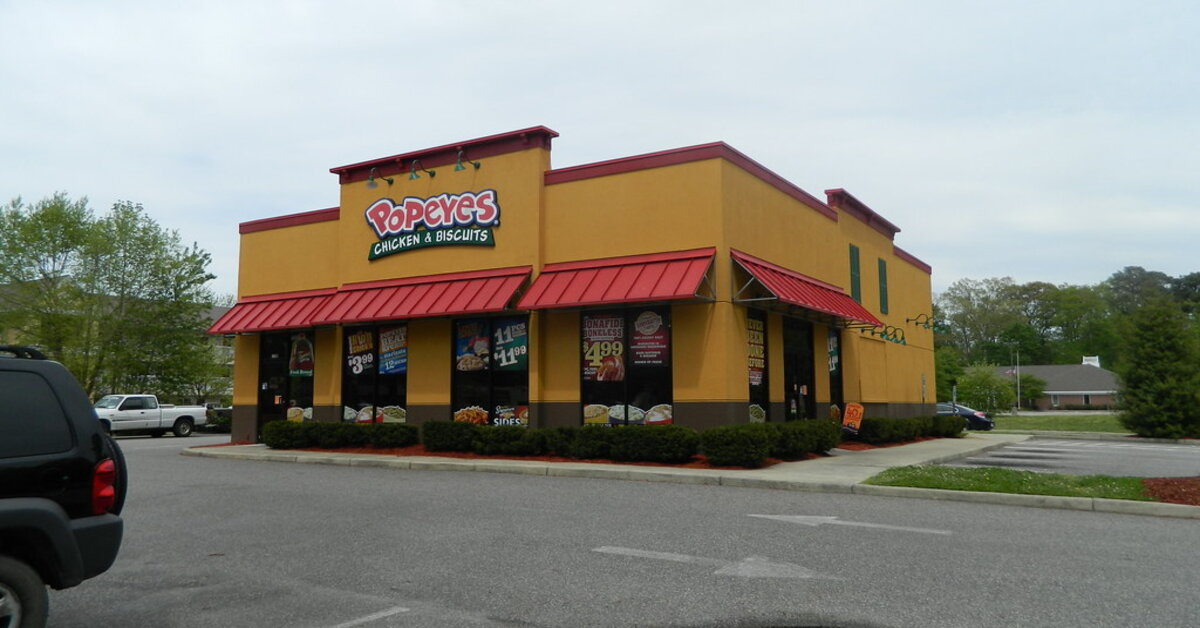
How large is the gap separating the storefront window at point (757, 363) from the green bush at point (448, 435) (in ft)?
20.7

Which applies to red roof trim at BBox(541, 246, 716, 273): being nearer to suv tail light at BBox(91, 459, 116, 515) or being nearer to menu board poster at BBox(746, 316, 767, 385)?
menu board poster at BBox(746, 316, 767, 385)

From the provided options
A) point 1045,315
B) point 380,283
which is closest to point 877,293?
point 380,283

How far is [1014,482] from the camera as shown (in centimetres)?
1259

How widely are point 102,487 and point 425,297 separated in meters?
15.5

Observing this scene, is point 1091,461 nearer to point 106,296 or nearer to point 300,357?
point 300,357

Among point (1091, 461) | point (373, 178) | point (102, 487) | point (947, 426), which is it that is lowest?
point (1091, 461)

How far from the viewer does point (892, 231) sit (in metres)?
29.3

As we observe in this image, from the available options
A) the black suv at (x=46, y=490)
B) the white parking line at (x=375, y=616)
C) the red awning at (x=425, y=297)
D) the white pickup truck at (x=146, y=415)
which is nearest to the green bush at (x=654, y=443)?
the red awning at (x=425, y=297)

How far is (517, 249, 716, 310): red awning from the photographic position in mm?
16859

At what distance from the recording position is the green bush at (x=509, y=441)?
18.1 metres

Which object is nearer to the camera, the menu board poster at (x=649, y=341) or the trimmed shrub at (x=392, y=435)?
the menu board poster at (x=649, y=341)

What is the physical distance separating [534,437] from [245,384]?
1118 centimetres

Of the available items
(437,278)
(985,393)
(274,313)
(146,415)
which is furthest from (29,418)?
(985,393)

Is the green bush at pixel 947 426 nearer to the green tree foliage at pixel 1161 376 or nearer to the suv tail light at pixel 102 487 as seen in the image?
the green tree foliage at pixel 1161 376
